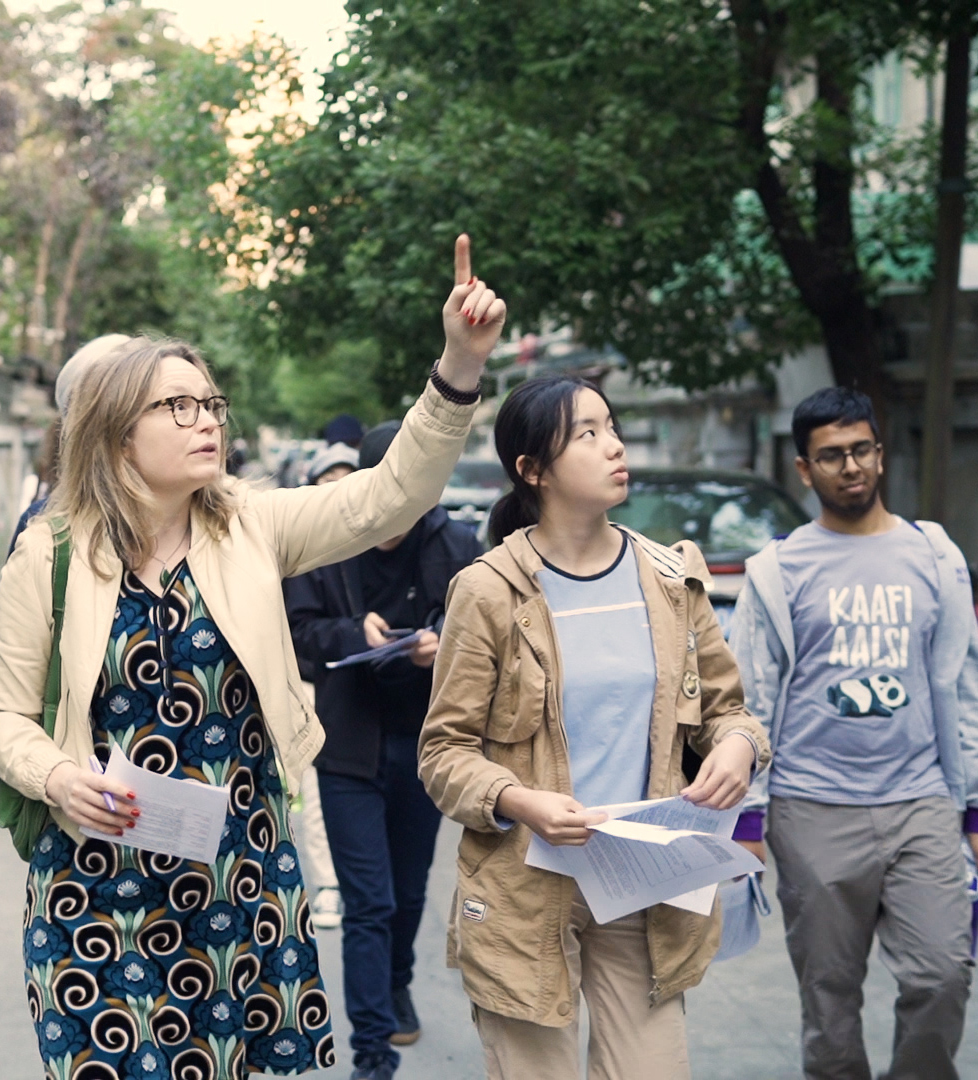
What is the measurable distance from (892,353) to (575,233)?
4778 mm

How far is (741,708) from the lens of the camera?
3.24 metres

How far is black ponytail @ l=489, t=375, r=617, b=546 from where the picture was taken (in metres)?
3.14

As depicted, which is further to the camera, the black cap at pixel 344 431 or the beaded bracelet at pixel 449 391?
the black cap at pixel 344 431

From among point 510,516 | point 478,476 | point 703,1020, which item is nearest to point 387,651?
point 510,516

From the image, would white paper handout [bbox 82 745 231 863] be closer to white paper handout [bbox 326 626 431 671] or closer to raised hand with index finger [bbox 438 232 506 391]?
raised hand with index finger [bbox 438 232 506 391]

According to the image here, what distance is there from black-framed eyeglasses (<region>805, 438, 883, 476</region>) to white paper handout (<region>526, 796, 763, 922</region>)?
4.30 feet

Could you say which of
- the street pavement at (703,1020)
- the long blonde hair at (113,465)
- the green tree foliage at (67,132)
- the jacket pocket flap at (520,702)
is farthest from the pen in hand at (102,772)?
the green tree foliage at (67,132)

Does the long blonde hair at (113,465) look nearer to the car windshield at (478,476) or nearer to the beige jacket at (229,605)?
the beige jacket at (229,605)

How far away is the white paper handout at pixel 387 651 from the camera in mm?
4285

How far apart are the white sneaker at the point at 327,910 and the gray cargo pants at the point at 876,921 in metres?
2.64

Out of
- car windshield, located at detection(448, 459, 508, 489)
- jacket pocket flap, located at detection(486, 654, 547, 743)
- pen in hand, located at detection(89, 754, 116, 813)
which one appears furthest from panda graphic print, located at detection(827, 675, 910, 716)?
car windshield, located at detection(448, 459, 508, 489)

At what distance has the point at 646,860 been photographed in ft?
9.60

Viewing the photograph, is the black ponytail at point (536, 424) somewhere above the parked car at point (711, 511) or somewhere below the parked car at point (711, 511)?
above

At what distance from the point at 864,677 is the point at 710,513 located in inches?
214
